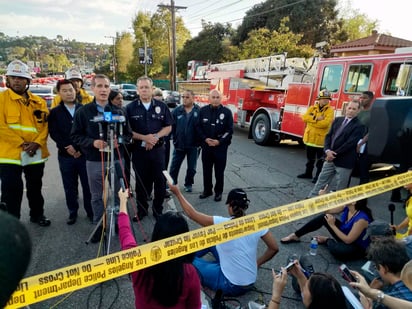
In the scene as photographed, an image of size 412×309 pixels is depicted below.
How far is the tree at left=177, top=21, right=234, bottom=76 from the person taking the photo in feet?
115

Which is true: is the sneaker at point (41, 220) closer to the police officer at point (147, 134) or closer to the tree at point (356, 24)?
the police officer at point (147, 134)

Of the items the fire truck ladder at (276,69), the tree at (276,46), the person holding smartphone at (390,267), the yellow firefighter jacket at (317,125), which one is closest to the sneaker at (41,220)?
the person holding smartphone at (390,267)

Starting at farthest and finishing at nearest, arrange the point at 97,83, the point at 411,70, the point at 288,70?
the point at 288,70 < the point at 411,70 < the point at 97,83

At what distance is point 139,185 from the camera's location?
404 cm

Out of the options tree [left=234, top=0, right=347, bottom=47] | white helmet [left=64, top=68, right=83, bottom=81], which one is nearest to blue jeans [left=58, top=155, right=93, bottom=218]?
white helmet [left=64, top=68, right=83, bottom=81]

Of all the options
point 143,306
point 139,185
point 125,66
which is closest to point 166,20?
point 125,66

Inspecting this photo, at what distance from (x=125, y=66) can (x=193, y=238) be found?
50.9 meters

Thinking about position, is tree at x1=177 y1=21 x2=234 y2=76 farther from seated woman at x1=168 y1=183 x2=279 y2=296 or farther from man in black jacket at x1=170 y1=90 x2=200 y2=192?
seated woman at x1=168 y1=183 x2=279 y2=296

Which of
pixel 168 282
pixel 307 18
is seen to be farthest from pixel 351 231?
pixel 307 18

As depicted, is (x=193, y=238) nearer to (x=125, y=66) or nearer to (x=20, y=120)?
(x=20, y=120)

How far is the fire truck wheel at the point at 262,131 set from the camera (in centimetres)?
902

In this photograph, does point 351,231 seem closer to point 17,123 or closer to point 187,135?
point 187,135

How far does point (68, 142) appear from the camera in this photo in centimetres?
381

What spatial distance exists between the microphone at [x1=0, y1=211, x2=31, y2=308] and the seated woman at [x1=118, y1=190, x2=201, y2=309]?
41.5 inches
